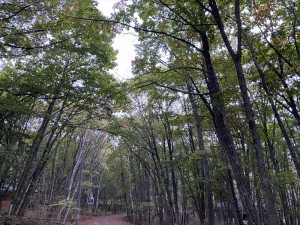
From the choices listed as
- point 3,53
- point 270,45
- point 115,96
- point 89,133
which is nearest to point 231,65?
point 270,45

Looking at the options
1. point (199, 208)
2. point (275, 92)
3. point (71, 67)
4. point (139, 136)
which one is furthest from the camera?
point (139, 136)

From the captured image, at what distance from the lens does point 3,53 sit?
317 inches

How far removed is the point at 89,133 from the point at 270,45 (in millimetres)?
16188

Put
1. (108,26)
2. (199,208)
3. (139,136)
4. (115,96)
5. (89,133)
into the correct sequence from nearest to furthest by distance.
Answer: (108,26), (115,96), (199,208), (139,136), (89,133)

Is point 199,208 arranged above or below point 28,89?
below

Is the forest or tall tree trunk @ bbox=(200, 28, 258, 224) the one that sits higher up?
the forest

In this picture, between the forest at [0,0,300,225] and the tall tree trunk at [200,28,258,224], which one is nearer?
the tall tree trunk at [200,28,258,224]

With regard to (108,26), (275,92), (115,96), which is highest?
(108,26)

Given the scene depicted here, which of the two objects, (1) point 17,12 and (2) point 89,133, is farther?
(2) point 89,133

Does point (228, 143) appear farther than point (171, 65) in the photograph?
No

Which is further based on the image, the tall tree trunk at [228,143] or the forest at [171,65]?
the forest at [171,65]

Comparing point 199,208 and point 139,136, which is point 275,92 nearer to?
point 199,208

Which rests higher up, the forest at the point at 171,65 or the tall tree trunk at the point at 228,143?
the forest at the point at 171,65

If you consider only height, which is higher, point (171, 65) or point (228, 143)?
point (171, 65)
